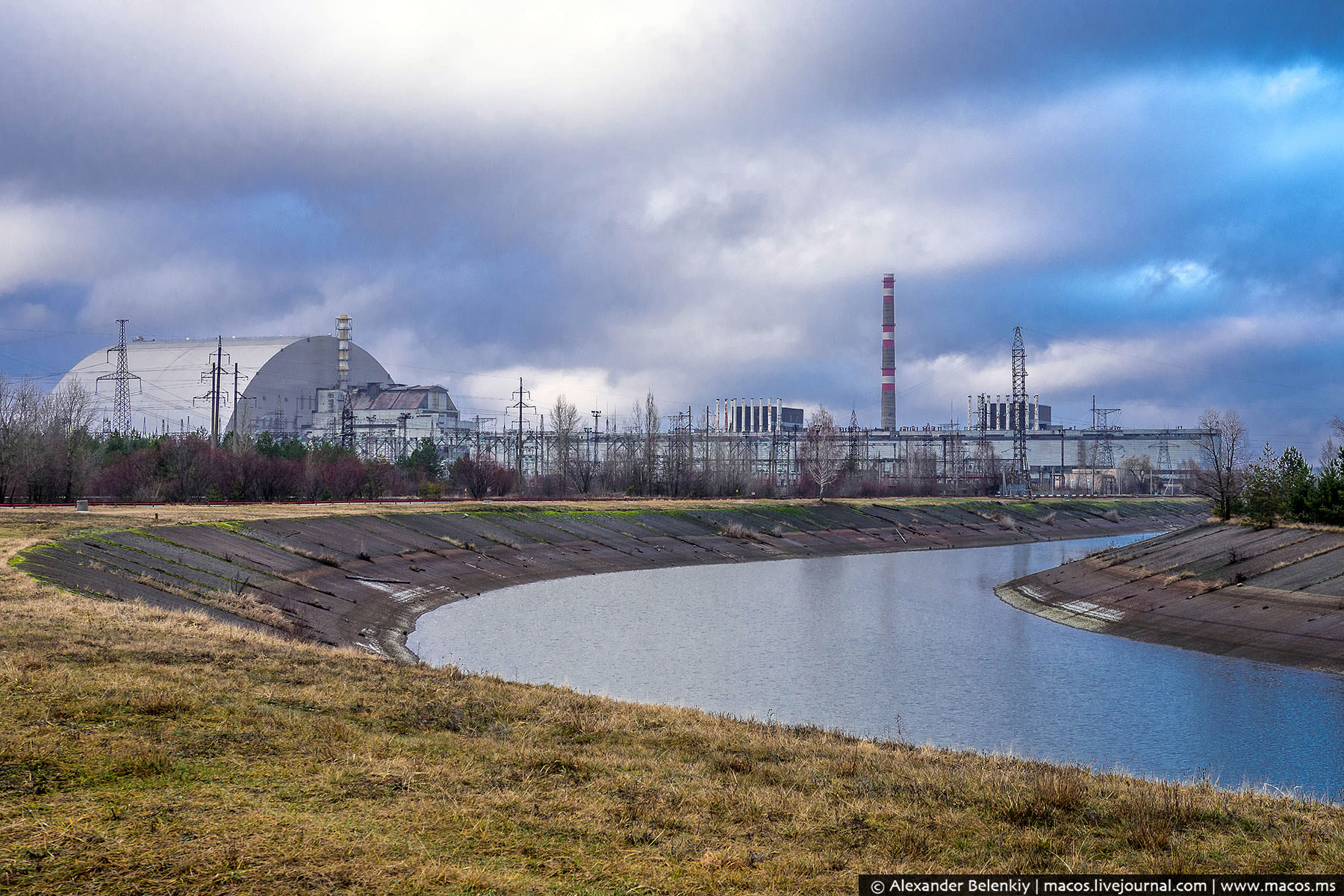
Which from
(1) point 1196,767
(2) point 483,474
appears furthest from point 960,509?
(1) point 1196,767

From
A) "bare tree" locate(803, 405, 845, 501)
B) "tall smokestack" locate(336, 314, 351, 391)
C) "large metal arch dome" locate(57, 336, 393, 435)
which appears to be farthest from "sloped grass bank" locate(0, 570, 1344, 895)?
"tall smokestack" locate(336, 314, 351, 391)

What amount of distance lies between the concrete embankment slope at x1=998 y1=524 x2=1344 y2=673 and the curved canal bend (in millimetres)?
1251

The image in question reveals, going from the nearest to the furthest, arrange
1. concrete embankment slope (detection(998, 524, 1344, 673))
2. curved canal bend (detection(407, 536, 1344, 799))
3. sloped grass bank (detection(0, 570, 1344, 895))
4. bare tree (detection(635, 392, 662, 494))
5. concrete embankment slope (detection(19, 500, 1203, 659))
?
sloped grass bank (detection(0, 570, 1344, 895)) < curved canal bend (detection(407, 536, 1344, 799)) < concrete embankment slope (detection(19, 500, 1203, 659)) < concrete embankment slope (detection(998, 524, 1344, 673)) < bare tree (detection(635, 392, 662, 494))

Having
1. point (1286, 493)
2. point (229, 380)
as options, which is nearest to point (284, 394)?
point (229, 380)

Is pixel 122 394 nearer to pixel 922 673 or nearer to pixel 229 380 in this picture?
pixel 229 380

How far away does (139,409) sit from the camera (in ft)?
437

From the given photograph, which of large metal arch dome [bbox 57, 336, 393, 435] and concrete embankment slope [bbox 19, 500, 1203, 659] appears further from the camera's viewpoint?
large metal arch dome [bbox 57, 336, 393, 435]

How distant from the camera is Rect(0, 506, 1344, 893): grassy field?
7145 millimetres

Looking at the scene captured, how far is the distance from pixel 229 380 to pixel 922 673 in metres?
122

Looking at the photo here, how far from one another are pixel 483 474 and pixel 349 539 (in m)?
37.4

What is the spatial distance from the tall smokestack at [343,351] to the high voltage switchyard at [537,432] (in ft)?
0.48

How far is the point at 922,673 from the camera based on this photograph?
27.1 metres

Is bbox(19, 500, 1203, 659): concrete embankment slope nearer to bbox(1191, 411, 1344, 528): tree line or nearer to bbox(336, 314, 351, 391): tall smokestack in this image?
bbox(1191, 411, 1344, 528): tree line

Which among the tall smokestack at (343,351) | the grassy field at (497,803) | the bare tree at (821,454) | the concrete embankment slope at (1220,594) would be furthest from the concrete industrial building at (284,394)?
the grassy field at (497,803)
